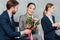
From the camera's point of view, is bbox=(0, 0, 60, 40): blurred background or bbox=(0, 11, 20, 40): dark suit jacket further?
bbox=(0, 0, 60, 40): blurred background

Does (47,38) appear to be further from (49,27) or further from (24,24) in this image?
(24,24)

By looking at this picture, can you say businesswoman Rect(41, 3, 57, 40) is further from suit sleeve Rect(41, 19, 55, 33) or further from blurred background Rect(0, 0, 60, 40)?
blurred background Rect(0, 0, 60, 40)

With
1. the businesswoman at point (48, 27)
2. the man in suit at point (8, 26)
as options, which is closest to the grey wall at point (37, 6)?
the businesswoman at point (48, 27)

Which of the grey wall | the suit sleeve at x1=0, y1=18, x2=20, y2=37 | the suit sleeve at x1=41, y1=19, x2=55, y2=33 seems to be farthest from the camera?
the grey wall

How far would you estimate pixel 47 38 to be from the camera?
275cm

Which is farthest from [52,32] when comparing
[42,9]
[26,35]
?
[42,9]

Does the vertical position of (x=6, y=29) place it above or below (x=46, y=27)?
above

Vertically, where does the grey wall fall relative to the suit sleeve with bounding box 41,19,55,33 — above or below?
above

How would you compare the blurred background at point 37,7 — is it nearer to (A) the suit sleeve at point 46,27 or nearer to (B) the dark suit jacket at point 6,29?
(A) the suit sleeve at point 46,27

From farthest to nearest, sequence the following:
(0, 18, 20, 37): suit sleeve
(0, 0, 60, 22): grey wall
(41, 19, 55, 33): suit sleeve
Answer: (0, 0, 60, 22): grey wall < (41, 19, 55, 33): suit sleeve < (0, 18, 20, 37): suit sleeve

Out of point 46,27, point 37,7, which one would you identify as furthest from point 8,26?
point 37,7

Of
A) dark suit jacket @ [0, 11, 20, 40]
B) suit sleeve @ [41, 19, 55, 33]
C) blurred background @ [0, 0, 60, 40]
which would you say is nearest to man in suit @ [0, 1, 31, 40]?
dark suit jacket @ [0, 11, 20, 40]

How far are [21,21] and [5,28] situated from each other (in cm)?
47

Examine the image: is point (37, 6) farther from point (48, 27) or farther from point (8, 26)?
point (8, 26)
